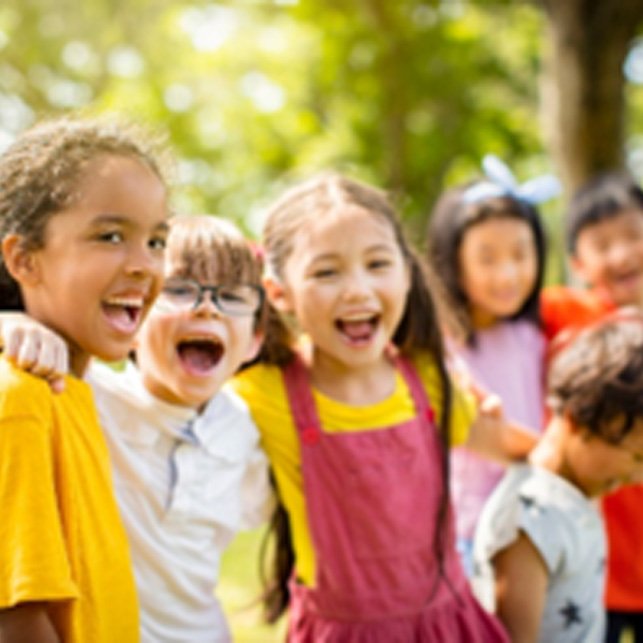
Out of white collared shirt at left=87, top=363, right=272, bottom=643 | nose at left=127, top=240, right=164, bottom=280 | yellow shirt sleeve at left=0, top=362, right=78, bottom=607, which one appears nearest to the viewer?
yellow shirt sleeve at left=0, top=362, right=78, bottom=607

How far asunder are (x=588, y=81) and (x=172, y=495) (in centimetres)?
459

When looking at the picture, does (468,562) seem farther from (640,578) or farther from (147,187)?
(147,187)

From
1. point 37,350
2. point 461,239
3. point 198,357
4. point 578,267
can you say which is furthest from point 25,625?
point 578,267

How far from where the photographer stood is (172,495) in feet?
6.14

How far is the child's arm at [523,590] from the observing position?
6.95 feet

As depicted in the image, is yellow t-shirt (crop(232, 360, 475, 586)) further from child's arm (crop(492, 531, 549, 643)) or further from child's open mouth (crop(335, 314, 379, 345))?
child's arm (crop(492, 531, 549, 643))

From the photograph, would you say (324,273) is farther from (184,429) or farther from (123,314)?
(123,314)

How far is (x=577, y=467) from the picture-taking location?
2.28m

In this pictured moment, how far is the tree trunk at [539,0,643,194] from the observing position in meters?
5.44

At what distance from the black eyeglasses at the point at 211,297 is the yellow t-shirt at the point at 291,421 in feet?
0.86

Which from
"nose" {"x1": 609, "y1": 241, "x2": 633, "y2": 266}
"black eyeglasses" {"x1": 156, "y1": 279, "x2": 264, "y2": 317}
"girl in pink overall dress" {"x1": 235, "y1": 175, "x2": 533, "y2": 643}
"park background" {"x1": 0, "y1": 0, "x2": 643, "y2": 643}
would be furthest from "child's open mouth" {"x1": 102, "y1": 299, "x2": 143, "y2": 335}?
"park background" {"x1": 0, "y1": 0, "x2": 643, "y2": 643}

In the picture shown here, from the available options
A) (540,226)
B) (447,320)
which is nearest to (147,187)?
(447,320)

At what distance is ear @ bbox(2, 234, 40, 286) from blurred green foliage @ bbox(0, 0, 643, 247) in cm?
954

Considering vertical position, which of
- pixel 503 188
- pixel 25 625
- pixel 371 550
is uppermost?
pixel 503 188
